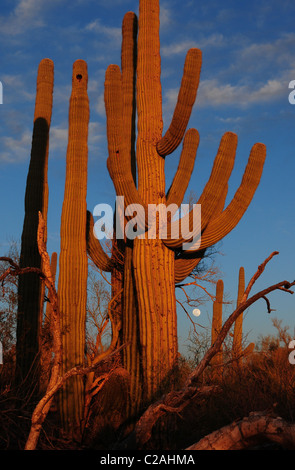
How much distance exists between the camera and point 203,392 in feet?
24.2

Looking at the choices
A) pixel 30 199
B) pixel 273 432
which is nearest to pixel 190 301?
pixel 30 199

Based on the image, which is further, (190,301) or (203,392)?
(190,301)

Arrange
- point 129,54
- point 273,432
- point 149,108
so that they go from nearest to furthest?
point 273,432 → point 149,108 → point 129,54

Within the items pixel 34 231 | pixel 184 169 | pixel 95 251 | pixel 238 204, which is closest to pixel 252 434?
pixel 238 204

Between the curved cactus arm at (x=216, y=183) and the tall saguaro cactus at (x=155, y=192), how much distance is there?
2cm

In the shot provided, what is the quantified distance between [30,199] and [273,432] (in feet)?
25.7

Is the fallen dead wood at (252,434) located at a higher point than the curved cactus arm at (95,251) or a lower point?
lower

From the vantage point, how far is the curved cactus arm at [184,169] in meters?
12.2

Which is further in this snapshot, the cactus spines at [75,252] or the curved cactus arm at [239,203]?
the curved cactus arm at [239,203]

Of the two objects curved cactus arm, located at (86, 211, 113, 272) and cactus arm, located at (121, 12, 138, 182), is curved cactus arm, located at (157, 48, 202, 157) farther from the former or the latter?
curved cactus arm, located at (86, 211, 113, 272)

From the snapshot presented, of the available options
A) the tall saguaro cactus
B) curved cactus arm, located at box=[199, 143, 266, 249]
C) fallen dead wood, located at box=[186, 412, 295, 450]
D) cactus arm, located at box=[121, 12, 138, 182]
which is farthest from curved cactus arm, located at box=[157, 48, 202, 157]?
fallen dead wood, located at box=[186, 412, 295, 450]

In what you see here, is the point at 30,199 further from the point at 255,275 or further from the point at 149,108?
the point at 255,275

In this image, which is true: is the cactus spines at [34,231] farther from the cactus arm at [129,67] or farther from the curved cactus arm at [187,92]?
the curved cactus arm at [187,92]

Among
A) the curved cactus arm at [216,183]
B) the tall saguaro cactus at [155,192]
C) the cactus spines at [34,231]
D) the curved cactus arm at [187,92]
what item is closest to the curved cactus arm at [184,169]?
the tall saguaro cactus at [155,192]
